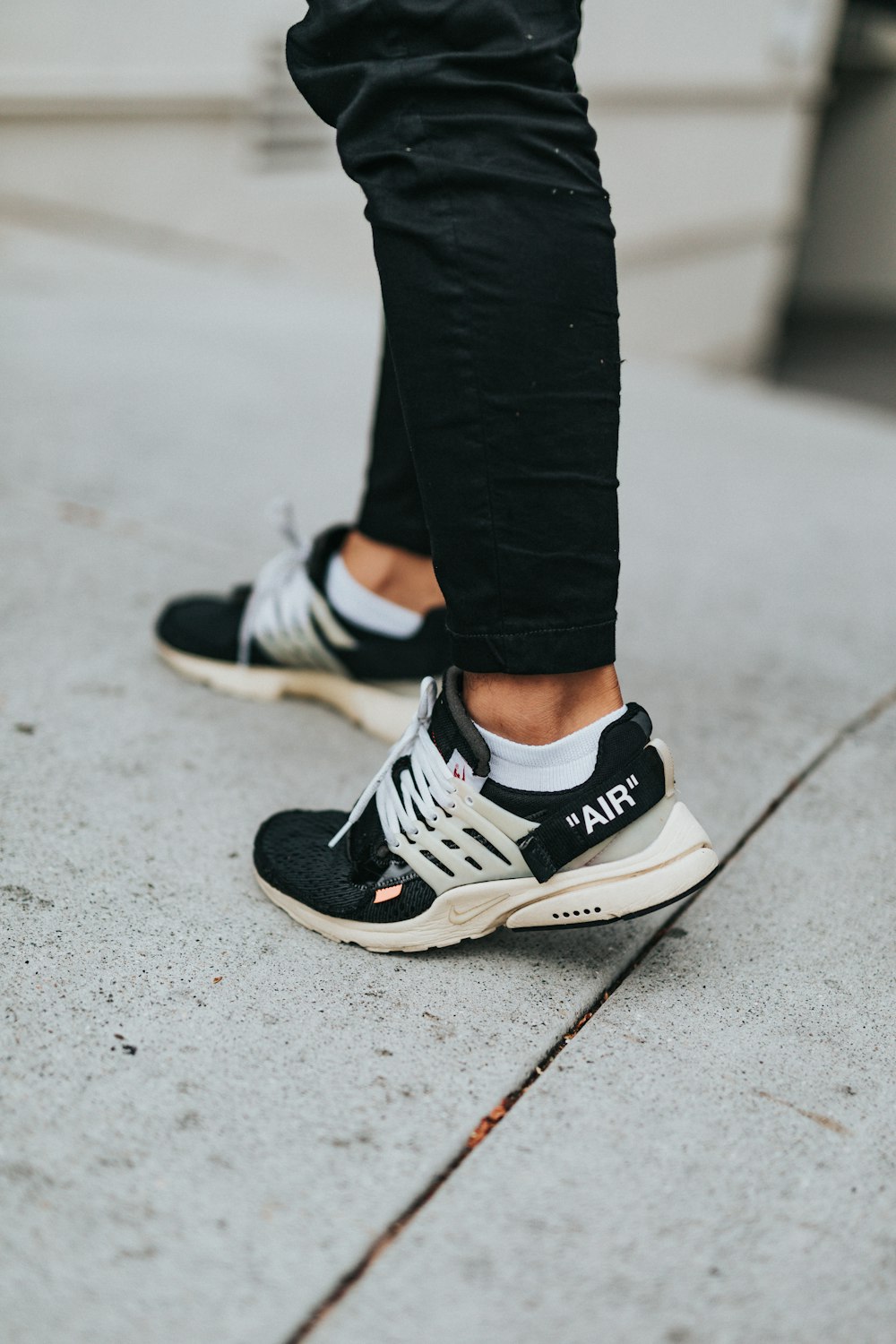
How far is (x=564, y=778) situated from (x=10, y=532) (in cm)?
139

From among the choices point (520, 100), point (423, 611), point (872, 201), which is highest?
point (520, 100)

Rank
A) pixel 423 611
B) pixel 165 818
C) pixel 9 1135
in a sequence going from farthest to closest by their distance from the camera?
pixel 423 611 < pixel 165 818 < pixel 9 1135

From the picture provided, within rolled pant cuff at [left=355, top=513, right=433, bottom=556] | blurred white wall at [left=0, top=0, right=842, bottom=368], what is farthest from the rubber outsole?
blurred white wall at [left=0, top=0, right=842, bottom=368]

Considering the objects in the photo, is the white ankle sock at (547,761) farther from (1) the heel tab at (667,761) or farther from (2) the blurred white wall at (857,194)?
(2) the blurred white wall at (857,194)

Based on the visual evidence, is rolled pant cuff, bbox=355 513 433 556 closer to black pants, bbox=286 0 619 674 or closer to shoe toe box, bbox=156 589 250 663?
shoe toe box, bbox=156 589 250 663

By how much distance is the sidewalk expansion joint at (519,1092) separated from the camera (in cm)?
83

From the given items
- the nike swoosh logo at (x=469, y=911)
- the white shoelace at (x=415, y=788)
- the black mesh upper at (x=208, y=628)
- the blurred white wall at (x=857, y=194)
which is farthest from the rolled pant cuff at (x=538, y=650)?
the blurred white wall at (x=857, y=194)

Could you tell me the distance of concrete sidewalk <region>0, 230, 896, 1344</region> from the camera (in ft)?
2.76

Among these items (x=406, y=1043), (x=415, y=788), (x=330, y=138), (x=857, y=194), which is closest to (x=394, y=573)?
(x=415, y=788)

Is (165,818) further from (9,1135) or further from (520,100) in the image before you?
(520,100)

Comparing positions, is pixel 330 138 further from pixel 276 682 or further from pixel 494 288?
pixel 494 288

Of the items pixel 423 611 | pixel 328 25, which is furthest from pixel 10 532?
pixel 328 25

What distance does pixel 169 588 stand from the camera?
6.66ft

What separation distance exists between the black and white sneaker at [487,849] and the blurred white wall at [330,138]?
4.74m
